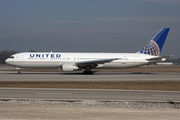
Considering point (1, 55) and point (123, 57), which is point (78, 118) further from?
point (1, 55)

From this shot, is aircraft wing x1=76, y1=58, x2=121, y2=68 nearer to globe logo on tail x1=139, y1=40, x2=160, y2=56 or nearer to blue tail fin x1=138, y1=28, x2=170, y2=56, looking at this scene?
globe logo on tail x1=139, y1=40, x2=160, y2=56

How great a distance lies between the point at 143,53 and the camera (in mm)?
39750

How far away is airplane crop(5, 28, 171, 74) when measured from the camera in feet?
116

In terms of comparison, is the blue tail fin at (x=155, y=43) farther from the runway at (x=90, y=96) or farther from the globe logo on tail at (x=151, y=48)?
the runway at (x=90, y=96)

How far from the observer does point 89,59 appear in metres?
37.4

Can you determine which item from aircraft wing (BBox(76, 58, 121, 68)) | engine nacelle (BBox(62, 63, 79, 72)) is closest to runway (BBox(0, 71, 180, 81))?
engine nacelle (BBox(62, 63, 79, 72))

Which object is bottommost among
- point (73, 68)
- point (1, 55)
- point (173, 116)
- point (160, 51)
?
point (173, 116)

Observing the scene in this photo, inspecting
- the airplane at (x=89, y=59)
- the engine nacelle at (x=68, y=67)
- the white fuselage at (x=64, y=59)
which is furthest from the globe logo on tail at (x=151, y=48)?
the engine nacelle at (x=68, y=67)

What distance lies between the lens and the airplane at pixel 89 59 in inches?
1389

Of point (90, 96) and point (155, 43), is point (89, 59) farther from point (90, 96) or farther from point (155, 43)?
point (90, 96)

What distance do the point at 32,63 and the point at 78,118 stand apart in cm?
2879

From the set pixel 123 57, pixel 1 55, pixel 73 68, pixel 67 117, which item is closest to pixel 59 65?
pixel 73 68

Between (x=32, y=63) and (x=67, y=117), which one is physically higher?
(x=32, y=63)

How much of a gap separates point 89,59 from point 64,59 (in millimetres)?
4399
